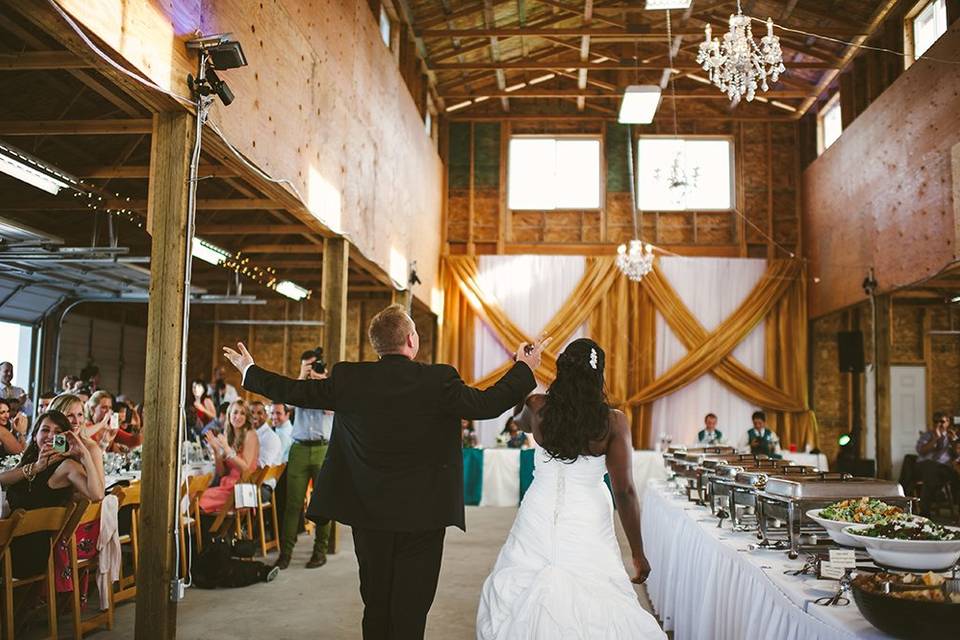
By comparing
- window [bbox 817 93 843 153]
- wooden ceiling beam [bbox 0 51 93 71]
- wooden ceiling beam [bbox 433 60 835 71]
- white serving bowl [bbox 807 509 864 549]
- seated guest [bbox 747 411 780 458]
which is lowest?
seated guest [bbox 747 411 780 458]

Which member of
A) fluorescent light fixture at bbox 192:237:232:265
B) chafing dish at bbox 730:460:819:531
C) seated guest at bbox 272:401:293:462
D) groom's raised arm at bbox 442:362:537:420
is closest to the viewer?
groom's raised arm at bbox 442:362:537:420

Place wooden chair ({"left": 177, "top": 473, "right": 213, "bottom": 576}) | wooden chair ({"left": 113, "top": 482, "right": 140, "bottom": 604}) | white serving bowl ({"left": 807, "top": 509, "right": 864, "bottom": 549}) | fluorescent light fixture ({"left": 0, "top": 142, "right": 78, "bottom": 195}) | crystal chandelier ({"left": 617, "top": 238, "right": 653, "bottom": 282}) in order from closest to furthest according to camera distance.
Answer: white serving bowl ({"left": 807, "top": 509, "right": 864, "bottom": 549}) < wooden chair ({"left": 113, "top": 482, "right": 140, "bottom": 604}) < fluorescent light fixture ({"left": 0, "top": 142, "right": 78, "bottom": 195}) < wooden chair ({"left": 177, "top": 473, "right": 213, "bottom": 576}) < crystal chandelier ({"left": 617, "top": 238, "right": 653, "bottom": 282})

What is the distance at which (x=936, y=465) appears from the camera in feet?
35.2

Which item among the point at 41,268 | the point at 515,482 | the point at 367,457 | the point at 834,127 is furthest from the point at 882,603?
the point at 834,127

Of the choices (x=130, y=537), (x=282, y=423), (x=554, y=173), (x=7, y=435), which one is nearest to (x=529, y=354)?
(x=130, y=537)

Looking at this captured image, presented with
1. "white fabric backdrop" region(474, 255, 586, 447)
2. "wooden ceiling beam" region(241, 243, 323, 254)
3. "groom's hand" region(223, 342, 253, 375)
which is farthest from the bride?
"white fabric backdrop" region(474, 255, 586, 447)

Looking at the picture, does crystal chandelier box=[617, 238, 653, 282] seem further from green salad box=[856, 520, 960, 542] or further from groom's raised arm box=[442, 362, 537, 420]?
green salad box=[856, 520, 960, 542]

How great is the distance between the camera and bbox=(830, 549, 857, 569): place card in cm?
279

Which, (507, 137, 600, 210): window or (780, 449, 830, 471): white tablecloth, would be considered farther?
(507, 137, 600, 210): window

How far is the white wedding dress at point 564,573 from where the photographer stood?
304 cm

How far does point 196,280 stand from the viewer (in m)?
13.5

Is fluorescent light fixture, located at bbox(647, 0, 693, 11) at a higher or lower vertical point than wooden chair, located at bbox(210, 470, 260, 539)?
higher

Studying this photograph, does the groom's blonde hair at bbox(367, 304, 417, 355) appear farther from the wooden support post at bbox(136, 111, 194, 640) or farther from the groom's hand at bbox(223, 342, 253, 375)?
the wooden support post at bbox(136, 111, 194, 640)

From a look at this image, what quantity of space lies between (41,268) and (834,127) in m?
12.7
